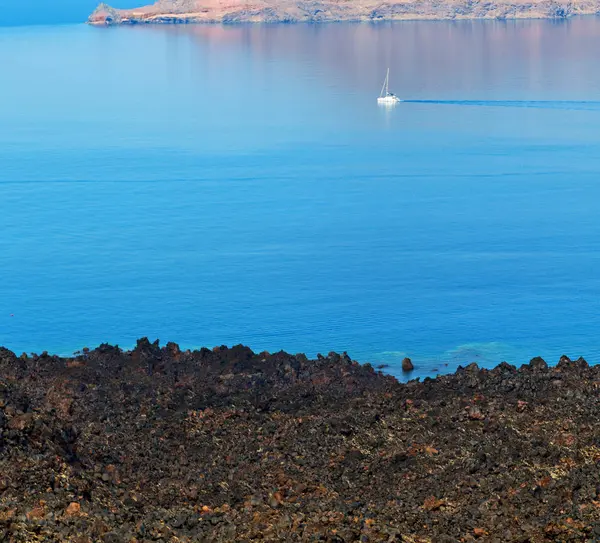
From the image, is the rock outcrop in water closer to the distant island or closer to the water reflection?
the water reflection

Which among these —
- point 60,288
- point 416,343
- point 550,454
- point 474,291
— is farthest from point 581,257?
point 550,454

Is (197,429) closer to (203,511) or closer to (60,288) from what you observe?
(203,511)

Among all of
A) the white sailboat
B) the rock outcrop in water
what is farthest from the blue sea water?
the rock outcrop in water

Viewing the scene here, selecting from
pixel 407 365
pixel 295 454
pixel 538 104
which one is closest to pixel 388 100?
pixel 538 104

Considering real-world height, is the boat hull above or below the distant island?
below

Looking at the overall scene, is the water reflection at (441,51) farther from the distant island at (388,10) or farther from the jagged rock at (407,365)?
the jagged rock at (407,365)

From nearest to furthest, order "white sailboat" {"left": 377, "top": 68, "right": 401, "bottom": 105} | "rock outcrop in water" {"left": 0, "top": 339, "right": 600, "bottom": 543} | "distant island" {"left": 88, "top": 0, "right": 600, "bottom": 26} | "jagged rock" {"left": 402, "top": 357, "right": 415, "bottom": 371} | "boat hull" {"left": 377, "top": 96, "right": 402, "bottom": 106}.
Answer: "rock outcrop in water" {"left": 0, "top": 339, "right": 600, "bottom": 543} < "jagged rock" {"left": 402, "top": 357, "right": 415, "bottom": 371} < "boat hull" {"left": 377, "top": 96, "right": 402, "bottom": 106} < "white sailboat" {"left": 377, "top": 68, "right": 401, "bottom": 105} < "distant island" {"left": 88, "top": 0, "right": 600, "bottom": 26}

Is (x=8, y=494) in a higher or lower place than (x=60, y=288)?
higher

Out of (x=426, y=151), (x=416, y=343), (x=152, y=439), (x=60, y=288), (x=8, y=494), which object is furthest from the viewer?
(x=426, y=151)
